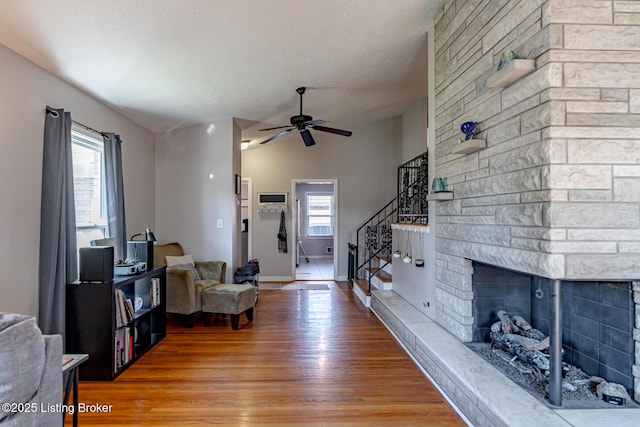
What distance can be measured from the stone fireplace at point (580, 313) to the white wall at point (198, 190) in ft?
11.1

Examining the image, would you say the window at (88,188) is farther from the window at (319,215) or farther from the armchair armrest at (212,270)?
the window at (319,215)

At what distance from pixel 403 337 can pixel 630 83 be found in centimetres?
259

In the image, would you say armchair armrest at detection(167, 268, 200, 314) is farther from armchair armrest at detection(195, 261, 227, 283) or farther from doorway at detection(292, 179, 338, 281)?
doorway at detection(292, 179, 338, 281)

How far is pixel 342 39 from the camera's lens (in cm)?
304

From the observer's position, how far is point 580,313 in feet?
7.27

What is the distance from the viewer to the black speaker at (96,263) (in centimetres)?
270

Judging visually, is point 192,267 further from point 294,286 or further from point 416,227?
point 416,227

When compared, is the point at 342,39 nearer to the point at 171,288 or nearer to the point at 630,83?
the point at 630,83

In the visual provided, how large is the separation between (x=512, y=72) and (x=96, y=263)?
10.6ft

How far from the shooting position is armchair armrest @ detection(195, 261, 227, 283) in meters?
4.50

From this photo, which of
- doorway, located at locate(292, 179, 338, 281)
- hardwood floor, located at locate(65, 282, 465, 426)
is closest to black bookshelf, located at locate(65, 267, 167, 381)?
hardwood floor, located at locate(65, 282, 465, 426)

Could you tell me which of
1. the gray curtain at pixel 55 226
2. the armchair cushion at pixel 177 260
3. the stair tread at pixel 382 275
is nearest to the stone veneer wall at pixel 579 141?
the stair tread at pixel 382 275

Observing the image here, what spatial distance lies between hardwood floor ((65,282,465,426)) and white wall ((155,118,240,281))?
1.25 meters

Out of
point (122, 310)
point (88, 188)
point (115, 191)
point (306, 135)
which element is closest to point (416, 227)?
point (306, 135)
